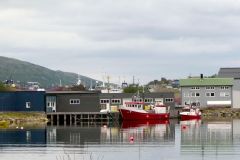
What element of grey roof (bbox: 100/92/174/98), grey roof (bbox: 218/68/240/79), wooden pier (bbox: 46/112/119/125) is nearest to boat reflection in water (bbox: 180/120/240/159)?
wooden pier (bbox: 46/112/119/125)

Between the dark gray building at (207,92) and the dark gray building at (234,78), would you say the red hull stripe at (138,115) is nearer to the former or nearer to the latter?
the dark gray building at (207,92)

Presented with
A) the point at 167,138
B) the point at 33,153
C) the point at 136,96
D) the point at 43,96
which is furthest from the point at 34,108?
the point at 33,153

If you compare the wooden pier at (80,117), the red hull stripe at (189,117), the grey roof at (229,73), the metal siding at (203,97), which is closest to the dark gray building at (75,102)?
the wooden pier at (80,117)

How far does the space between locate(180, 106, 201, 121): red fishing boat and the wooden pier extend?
33.6ft

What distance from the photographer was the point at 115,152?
1962 inches

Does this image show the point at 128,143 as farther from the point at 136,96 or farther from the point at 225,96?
the point at 225,96

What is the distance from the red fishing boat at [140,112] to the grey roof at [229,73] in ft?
69.4

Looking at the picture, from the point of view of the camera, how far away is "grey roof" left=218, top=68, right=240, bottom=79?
4825 inches

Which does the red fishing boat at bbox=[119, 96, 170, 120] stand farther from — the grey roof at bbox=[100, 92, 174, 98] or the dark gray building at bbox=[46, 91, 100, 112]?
the grey roof at bbox=[100, 92, 174, 98]

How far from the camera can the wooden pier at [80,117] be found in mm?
103062


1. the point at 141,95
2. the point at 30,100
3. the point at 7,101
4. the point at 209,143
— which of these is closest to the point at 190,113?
the point at 141,95

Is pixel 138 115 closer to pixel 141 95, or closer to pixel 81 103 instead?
pixel 81 103

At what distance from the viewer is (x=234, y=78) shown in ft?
395

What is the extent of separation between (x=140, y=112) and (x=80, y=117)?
29.3ft
